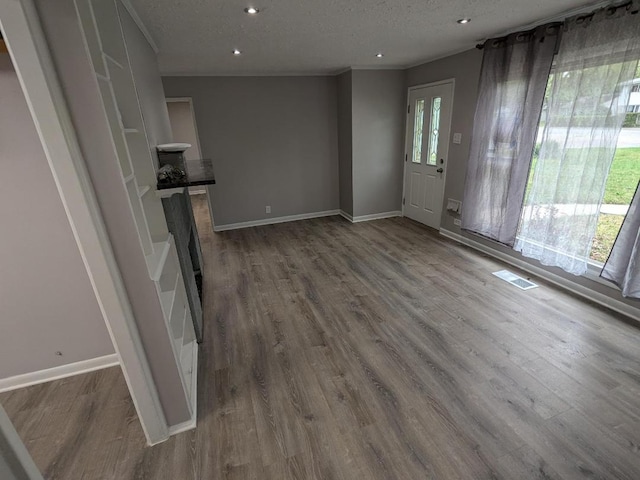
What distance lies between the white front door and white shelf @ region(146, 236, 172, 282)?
375 centimetres

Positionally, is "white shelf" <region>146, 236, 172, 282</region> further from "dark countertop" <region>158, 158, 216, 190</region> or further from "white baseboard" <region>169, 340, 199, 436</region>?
"white baseboard" <region>169, 340, 199, 436</region>

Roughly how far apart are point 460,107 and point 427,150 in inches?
32.7

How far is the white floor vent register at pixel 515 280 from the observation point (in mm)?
3041

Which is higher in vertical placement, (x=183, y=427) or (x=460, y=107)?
(x=460, y=107)

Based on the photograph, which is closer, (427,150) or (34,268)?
(34,268)

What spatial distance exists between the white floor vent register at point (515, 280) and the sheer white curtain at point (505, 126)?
1.17ft

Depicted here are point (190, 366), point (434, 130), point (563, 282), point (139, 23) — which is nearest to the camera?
point (190, 366)

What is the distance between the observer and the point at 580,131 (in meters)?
2.56

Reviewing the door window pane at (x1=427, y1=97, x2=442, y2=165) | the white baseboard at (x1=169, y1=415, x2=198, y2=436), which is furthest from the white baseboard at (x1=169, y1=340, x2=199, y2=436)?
the door window pane at (x1=427, y1=97, x2=442, y2=165)

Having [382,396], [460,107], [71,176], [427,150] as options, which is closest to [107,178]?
[71,176]

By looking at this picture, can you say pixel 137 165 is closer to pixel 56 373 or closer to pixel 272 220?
pixel 56 373

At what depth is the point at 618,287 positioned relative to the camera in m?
2.50

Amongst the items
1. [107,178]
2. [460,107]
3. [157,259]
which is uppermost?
[460,107]

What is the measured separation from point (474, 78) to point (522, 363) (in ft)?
10.3
